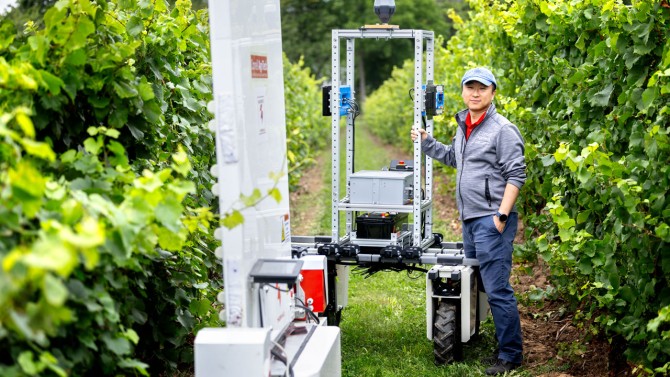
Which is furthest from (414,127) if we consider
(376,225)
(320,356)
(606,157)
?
(320,356)

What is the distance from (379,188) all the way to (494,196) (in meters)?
0.91

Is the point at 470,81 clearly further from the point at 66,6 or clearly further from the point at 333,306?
the point at 66,6

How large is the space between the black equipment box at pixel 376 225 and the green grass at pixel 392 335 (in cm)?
91

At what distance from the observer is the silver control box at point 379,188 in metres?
6.70

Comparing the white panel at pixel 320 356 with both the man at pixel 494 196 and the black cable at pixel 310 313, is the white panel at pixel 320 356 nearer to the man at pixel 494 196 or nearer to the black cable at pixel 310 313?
the black cable at pixel 310 313

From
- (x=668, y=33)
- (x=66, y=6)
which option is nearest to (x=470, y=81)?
(x=668, y=33)

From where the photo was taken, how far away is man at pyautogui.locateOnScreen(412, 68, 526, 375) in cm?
619

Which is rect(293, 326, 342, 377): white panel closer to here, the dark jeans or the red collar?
the dark jeans

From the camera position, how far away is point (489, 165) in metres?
6.29

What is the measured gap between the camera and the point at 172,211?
136 inches

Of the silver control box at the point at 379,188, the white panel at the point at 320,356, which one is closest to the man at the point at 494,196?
the silver control box at the point at 379,188

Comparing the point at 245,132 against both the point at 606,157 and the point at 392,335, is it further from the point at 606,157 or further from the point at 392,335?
the point at 392,335

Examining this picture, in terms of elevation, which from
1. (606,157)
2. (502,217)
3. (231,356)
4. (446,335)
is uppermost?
(606,157)

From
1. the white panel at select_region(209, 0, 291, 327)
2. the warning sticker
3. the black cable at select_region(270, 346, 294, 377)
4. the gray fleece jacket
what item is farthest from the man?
the black cable at select_region(270, 346, 294, 377)
